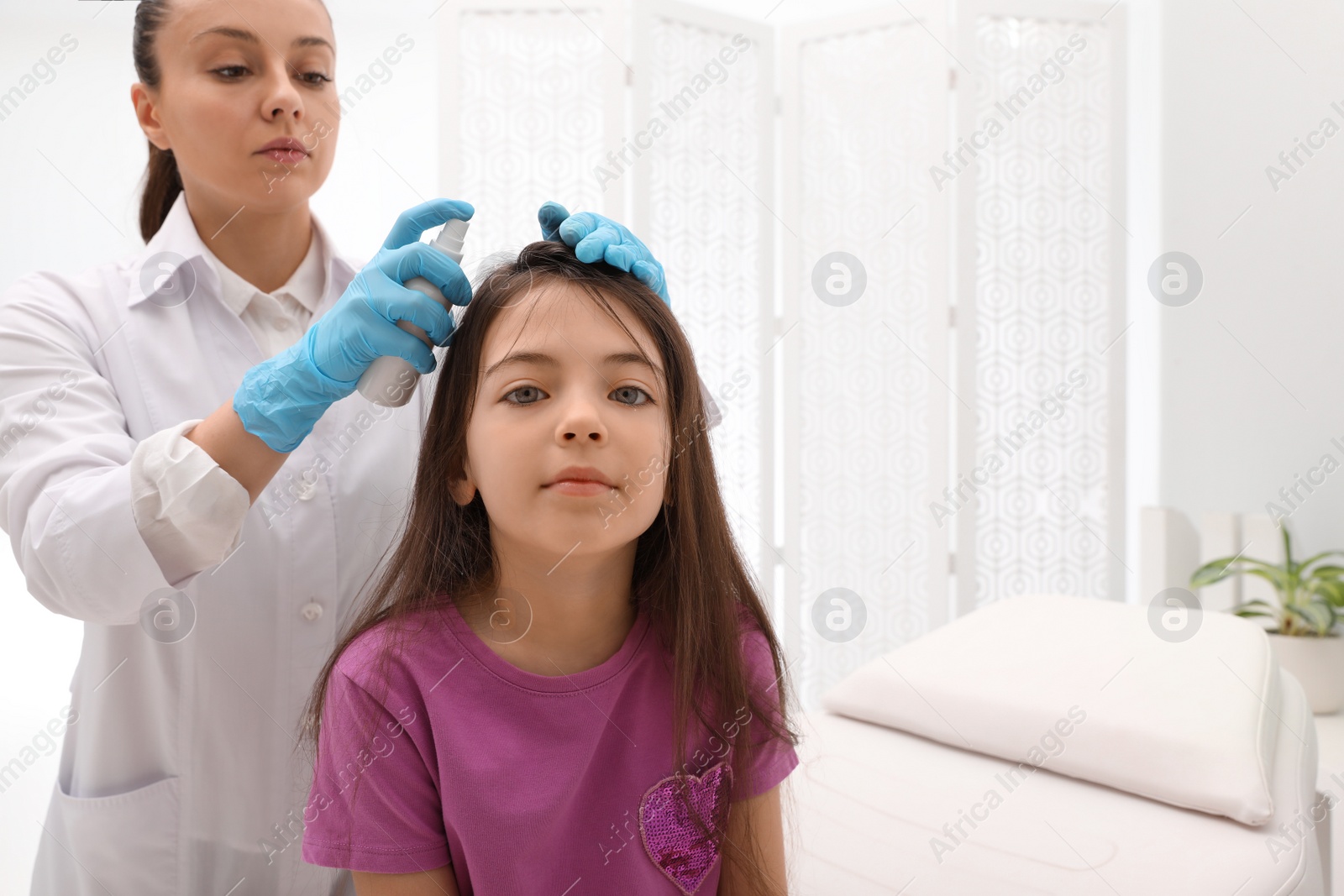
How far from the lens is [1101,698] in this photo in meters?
1.52

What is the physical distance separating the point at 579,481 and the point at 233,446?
14.4 inches

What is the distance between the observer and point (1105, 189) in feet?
10.2

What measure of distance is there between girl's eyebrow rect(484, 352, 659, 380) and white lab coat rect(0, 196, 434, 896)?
1.11 ft

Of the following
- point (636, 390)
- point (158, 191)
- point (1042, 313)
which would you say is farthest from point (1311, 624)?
point (158, 191)

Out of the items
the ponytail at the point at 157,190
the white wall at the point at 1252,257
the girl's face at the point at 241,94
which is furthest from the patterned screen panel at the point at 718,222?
the girl's face at the point at 241,94

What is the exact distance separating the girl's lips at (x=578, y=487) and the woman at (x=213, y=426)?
0.21 meters

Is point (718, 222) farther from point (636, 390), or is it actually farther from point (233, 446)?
point (233, 446)

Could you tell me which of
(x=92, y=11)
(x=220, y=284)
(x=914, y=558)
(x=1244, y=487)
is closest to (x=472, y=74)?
(x=92, y=11)

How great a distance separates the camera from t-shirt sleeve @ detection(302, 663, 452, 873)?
97 centimetres

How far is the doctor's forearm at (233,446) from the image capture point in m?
0.99

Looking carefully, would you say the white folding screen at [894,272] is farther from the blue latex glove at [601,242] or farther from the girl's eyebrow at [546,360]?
the girl's eyebrow at [546,360]

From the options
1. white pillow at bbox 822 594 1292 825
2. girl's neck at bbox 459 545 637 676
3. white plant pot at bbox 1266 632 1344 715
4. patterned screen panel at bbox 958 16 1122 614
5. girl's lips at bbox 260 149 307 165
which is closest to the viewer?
girl's neck at bbox 459 545 637 676

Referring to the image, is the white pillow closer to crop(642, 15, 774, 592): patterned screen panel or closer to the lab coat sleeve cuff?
the lab coat sleeve cuff

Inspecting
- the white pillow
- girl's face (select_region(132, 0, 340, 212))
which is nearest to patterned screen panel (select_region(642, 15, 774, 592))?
the white pillow
